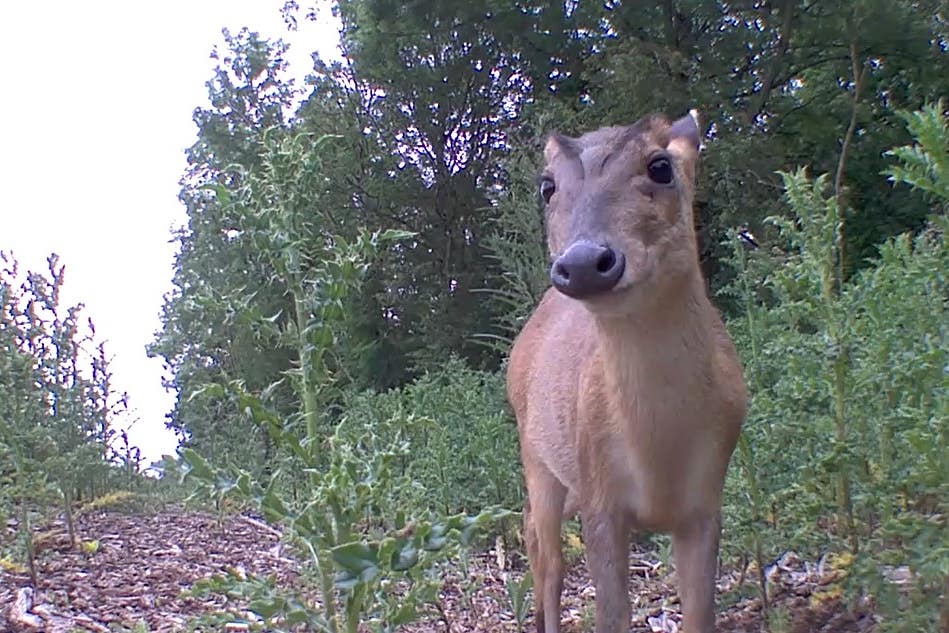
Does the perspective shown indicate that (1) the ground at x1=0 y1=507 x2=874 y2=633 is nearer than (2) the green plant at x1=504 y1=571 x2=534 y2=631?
Yes

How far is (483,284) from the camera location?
17281 millimetres

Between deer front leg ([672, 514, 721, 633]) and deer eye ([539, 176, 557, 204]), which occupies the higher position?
deer eye ([539, 176, 557, 204])

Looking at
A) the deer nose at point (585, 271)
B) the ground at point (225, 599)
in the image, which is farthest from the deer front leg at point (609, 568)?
the deer nose at point (585, 271)

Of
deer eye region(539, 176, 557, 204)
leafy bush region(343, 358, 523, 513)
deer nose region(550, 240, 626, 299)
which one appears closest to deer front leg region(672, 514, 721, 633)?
deer nose region(550, 240, 626, 299)

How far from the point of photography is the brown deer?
3291mm

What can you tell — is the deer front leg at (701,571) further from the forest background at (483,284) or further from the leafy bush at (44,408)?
the leafy bush at (44,408)

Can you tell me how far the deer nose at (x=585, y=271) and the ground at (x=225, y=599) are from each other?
66.2 inches

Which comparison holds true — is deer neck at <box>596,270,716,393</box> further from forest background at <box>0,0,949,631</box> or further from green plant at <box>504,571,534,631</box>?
green plant at <box>504,571,534,631</box>

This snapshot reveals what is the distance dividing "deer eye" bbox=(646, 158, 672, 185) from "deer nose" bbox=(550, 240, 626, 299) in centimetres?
50

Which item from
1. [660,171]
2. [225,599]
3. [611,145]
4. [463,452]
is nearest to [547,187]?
[611,145]

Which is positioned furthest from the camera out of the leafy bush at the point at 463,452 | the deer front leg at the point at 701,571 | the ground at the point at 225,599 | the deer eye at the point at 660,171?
the leafy bush at the point at 463,452

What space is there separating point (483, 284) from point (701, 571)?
542 inches

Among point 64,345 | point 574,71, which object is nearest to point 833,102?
point 574,71

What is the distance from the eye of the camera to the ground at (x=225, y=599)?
4406 mm
